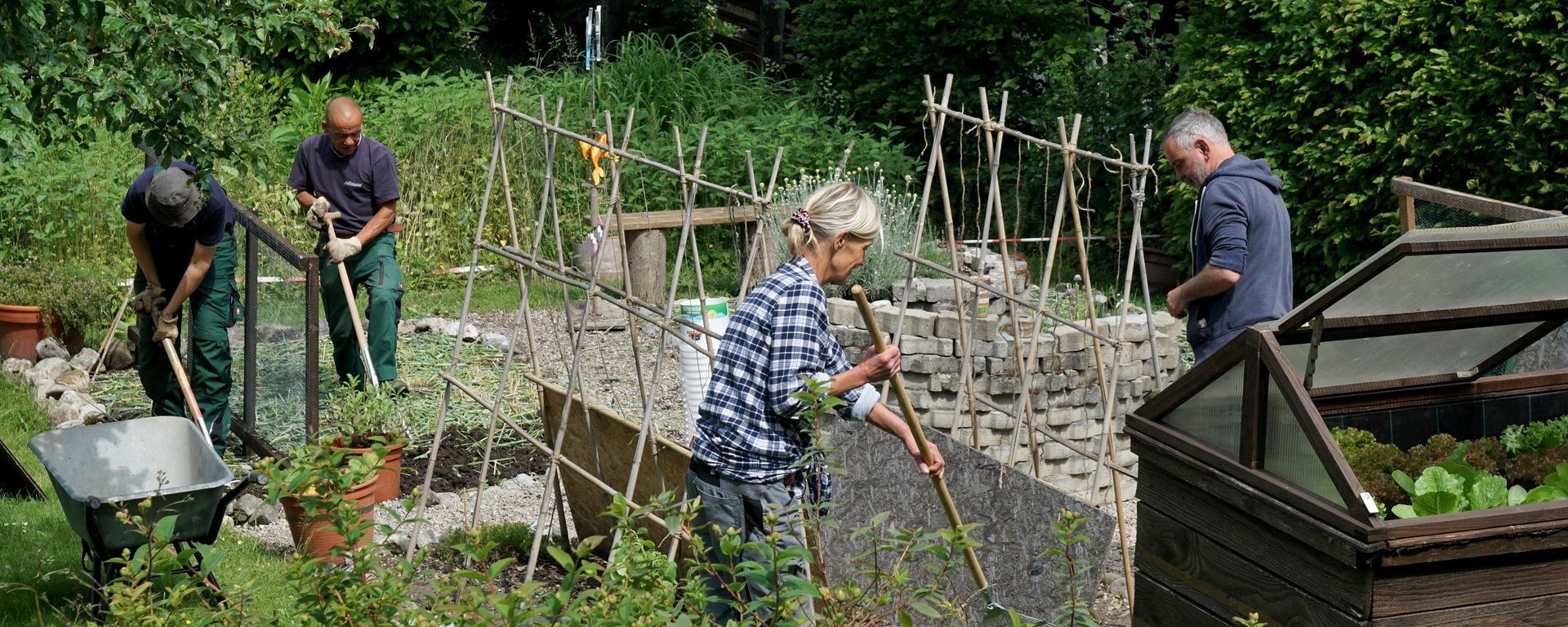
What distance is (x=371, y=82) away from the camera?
12.3 meters

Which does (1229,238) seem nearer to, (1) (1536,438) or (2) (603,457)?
(1) (1536,438)

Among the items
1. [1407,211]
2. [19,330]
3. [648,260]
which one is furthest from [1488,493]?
[19,330]

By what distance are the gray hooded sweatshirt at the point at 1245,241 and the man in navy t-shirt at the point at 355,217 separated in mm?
4137

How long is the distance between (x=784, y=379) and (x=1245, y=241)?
189cm

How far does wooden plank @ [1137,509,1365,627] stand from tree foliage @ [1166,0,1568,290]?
4624mm

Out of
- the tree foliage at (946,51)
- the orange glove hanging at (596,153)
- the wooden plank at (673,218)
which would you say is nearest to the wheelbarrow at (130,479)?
the orange glove hanging at (596,153)

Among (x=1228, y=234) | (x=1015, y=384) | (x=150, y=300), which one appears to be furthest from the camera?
(x=1015, y=384)

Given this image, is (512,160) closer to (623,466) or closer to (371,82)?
(371,82)

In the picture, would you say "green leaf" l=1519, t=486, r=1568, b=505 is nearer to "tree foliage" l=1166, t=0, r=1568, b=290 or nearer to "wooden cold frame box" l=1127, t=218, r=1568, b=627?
"wooden cold frame box" l=1127, t=218, r=1568, b=627

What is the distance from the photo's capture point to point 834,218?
11.0 feet

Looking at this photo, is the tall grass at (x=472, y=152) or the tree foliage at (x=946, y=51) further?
the tree foliage at (x=946, y=51)

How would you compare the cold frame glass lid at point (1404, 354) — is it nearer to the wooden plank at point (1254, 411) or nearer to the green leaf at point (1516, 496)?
the wooden plank at point (1254, 411)

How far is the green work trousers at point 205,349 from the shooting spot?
5.98 meters

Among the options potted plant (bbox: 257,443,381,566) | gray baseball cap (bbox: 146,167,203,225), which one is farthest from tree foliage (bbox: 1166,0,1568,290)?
potted plant (bbox: 257,443,381,566)
